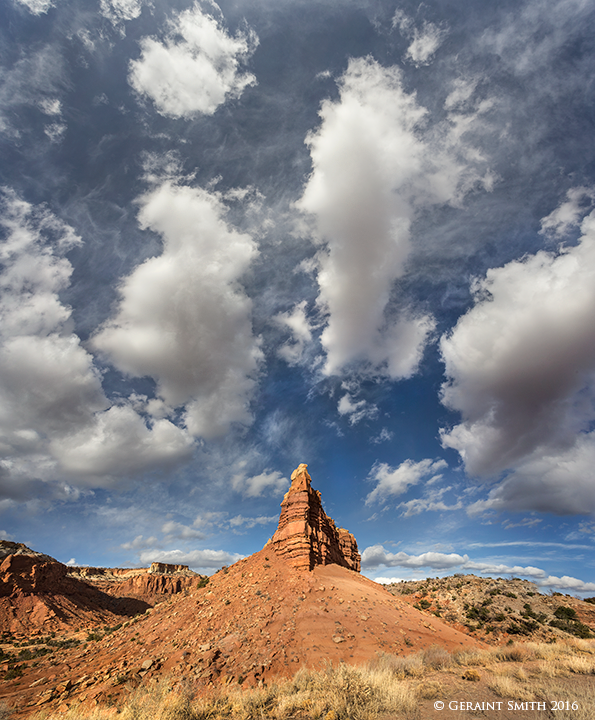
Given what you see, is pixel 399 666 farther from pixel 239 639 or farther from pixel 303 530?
pixel 303 530

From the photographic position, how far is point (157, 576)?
12412cm

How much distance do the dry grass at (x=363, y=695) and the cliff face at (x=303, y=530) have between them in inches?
552

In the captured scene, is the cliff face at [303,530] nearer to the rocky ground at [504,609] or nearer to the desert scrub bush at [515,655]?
the rocky ground at [504,609]

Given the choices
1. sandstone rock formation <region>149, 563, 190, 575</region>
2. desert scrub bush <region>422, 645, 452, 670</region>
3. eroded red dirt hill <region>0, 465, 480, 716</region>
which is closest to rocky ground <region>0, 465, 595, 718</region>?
eroded red dirt hill <region>0, 465, 480, 716</region>

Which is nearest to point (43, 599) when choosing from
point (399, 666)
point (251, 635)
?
point (251, 635)

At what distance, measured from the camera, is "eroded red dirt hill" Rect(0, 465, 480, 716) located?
60.2 ft

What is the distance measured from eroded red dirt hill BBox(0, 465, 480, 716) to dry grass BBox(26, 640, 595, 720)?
3.09 metres

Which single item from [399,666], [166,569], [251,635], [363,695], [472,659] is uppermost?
[363,695]

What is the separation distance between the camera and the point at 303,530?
32188 millimetres

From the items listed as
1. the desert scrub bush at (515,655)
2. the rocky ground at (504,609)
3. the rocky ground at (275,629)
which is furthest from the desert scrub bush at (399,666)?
the rocky ground at (504,609)

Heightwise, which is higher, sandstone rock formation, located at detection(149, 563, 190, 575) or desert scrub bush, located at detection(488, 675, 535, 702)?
desert scrub bush, located at detection(488, 675, 535, 702)

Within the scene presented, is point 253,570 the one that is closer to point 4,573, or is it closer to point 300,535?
point 300,535

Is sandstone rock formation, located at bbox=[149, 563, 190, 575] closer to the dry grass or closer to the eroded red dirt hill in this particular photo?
the eroded red dirt hill

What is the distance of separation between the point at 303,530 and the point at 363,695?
21411mm
